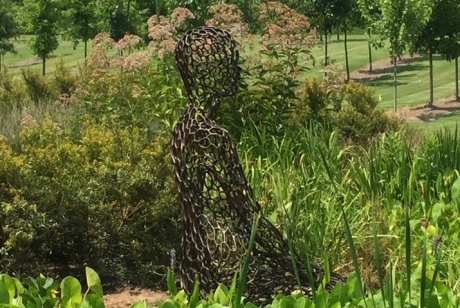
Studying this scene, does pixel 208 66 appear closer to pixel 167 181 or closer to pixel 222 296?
pixel 222 296

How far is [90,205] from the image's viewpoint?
5352 millimetres

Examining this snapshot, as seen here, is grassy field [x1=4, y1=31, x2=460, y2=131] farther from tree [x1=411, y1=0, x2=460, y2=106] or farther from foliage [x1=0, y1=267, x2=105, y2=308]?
foliage [x1=0, y1=267, x2=105, y2=308]

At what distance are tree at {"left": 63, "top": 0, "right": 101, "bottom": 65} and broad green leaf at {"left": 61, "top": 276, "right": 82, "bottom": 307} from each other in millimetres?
32479

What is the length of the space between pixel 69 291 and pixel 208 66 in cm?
158

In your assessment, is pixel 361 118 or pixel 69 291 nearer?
pixel 69 291

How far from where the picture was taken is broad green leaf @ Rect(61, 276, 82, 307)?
8.08 feet

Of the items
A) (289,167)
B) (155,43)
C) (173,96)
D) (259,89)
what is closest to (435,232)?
(289,167)

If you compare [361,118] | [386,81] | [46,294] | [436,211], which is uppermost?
[46,294]

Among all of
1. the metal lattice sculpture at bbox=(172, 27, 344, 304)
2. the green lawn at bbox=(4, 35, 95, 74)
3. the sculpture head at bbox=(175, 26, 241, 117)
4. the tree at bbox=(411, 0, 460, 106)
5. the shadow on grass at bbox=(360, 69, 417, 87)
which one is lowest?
the shadow on grass at bbox=(360, 69, 417, 87)

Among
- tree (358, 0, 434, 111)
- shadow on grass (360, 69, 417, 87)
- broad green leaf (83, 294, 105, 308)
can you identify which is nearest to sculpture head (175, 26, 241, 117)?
broad green leaf (83, 294, 105, 308)

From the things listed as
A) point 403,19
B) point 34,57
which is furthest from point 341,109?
point 34,57

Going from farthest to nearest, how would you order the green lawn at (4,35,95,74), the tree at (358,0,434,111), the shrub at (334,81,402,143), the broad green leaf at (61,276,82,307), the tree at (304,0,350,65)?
the green lawn at (4,35,95,74) < the tree at (304,0,350,65) < the tree at (358,0,434,111) < the shrub at (334,81,402,143) < the broad green leaf at (61,276,82,307)

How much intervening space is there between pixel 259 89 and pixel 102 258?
317 centimetres

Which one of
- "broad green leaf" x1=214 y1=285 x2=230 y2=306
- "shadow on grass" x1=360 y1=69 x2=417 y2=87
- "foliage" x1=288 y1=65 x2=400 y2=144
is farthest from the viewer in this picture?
"shadow on grass" x1=360 y1=69 x2=417 y2=87
